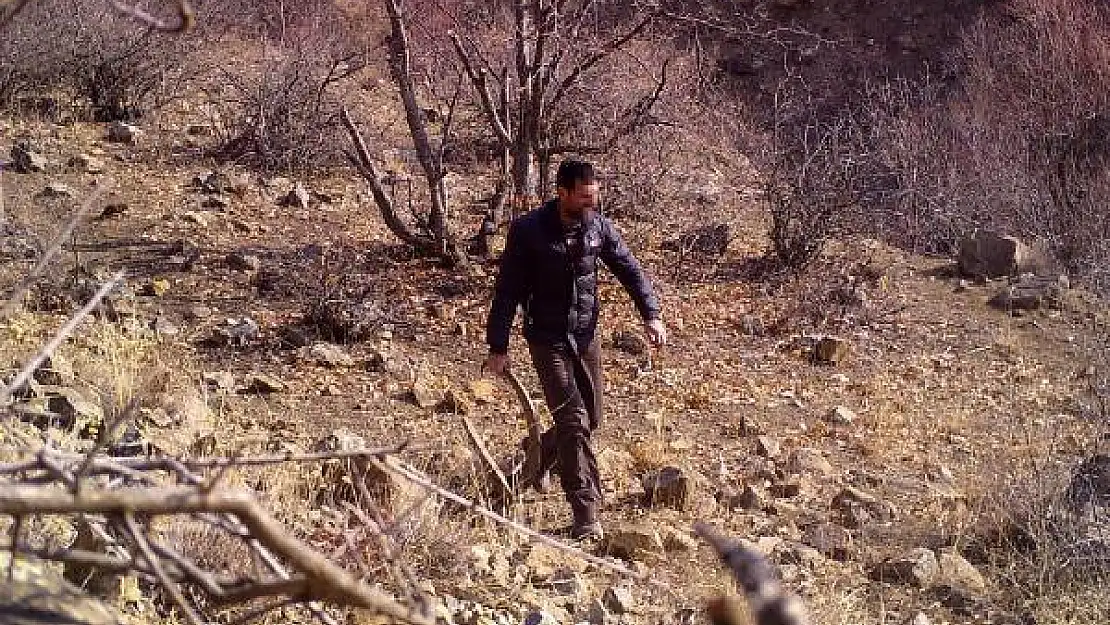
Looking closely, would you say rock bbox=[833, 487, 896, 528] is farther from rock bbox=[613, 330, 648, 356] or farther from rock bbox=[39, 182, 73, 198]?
rock bbox=[39, 182, 73, 198]

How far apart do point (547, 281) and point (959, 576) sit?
5.86 ft

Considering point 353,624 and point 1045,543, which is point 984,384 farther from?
point 353,624

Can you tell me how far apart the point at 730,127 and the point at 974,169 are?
2836 millimetres

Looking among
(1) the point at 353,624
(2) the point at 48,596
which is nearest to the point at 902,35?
(1) the point at 353,624

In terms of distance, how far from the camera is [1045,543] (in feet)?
13.5

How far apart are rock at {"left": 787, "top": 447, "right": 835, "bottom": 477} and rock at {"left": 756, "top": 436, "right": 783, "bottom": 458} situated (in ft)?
0.35

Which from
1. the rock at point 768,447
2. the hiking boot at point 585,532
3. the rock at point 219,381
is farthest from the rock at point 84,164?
the hiking boot at point 585,532

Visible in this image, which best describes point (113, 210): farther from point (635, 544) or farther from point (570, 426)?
point (635, 544)

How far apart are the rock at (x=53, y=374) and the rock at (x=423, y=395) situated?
1553 millimetres

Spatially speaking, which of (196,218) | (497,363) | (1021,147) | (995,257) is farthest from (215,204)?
(1021,147)

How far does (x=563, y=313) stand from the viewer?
14.4 feet

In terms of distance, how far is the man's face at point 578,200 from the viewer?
420 cm

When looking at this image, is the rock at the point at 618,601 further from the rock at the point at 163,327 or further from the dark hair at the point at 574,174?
the rock at the point at 163,327

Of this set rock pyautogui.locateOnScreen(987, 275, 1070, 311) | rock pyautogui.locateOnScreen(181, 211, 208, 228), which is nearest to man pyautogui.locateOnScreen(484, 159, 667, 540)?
rock pyautogui.locateOnScreen(181, 211, 208, 228)
